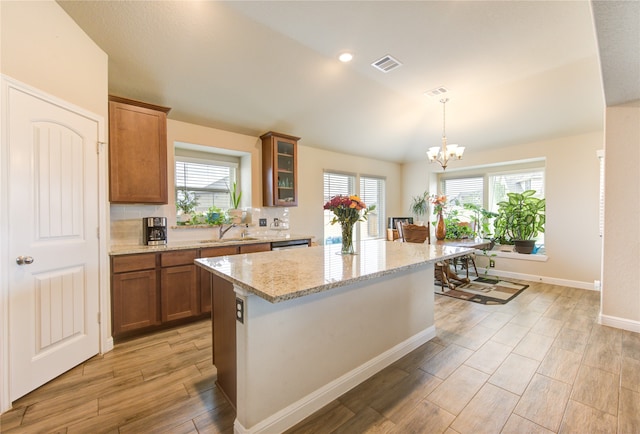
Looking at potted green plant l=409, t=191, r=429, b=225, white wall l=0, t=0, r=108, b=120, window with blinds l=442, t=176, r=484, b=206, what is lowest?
potted green plant l=409, t=191, r=429, b=225

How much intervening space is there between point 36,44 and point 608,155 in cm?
535

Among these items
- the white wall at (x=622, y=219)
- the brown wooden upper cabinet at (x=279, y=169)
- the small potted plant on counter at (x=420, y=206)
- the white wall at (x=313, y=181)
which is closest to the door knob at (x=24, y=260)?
the brown wooden upper cabinet at (x=279, y=169)

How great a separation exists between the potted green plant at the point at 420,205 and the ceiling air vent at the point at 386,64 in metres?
3.40

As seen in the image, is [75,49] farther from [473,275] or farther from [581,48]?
[473,275]

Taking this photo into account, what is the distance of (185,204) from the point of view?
3818 mm

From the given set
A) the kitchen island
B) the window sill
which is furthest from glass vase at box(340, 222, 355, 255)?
the window sill

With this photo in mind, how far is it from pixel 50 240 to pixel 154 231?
1.07 meters

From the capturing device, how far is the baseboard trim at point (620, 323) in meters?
2.89

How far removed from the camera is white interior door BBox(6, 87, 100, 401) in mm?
1864

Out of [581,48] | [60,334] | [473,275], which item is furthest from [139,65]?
[473,275]

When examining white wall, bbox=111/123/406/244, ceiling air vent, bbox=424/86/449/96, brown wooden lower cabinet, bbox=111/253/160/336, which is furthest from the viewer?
ceiling air vent, bbox=424/86/449/96

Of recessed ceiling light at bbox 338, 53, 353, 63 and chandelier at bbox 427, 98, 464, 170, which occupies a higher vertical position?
recessed ceiling light at bbox 338, 53, 353, 63

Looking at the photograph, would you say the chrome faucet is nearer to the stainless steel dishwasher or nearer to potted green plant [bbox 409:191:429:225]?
the stainless steel dishwasher

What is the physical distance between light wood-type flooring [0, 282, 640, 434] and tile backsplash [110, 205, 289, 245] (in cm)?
121
